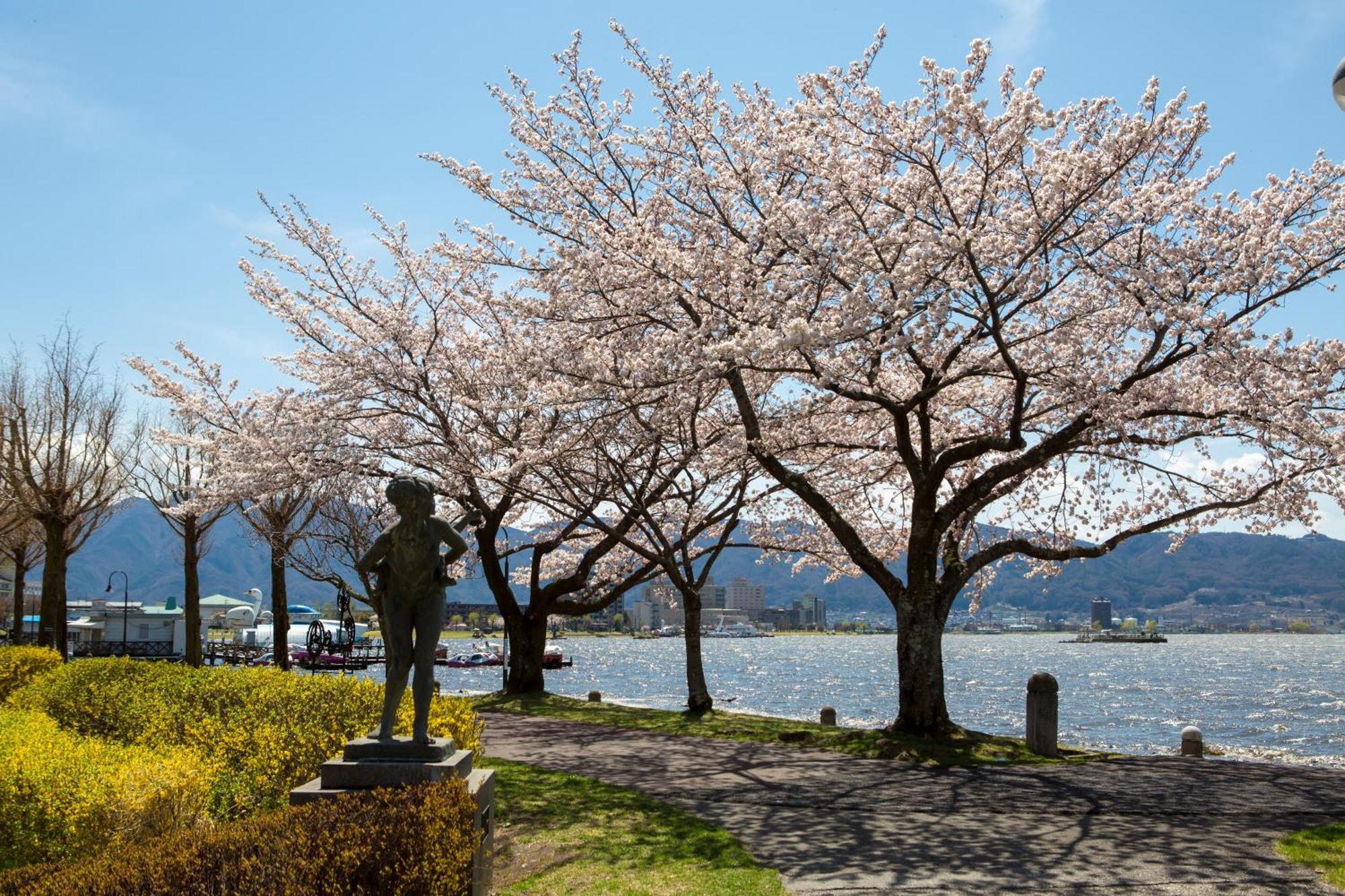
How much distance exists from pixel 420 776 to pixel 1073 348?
12.5 m

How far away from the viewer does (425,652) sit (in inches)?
305

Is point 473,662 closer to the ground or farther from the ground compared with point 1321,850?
closer to the ground

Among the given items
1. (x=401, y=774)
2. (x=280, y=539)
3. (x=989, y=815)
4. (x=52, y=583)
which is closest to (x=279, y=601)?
(x=280, y=539)

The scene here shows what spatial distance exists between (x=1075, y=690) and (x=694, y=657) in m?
46.8

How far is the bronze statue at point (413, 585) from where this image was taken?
7527 mm

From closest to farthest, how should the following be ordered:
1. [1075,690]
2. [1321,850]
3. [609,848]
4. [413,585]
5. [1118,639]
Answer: [413,585] → [1321,850] → [609,848] → [1075,690] → [1118,639]

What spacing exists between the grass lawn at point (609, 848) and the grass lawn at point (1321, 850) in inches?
174

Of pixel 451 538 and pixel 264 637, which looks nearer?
pixel 451 538

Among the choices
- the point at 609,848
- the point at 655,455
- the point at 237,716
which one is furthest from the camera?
the point at 655,455

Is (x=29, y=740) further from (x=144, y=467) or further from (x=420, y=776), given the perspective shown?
(x=144, y=467)

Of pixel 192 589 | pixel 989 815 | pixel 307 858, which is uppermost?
pixel 192 589

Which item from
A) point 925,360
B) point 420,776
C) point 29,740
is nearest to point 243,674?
point 29,740

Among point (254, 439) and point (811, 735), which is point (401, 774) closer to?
point (811, 735)

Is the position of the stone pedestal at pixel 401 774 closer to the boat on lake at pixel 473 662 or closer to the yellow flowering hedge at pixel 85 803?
the yellow flowering hedge at pixel 85 803
